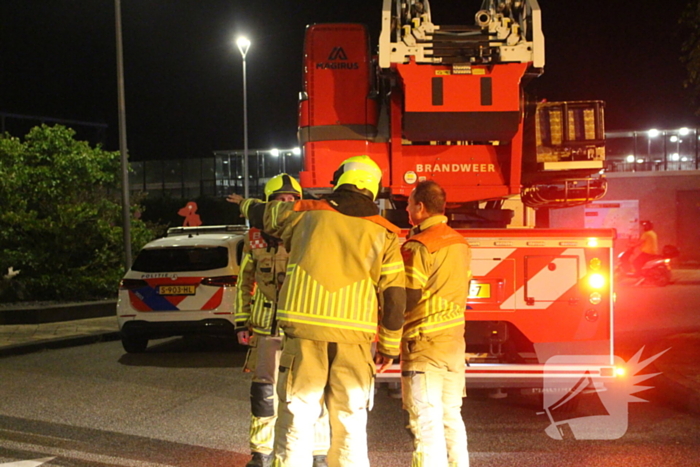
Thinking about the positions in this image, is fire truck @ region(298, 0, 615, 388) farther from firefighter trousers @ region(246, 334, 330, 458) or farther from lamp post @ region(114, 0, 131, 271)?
lamp post @ region(114, 0, 131, 271)

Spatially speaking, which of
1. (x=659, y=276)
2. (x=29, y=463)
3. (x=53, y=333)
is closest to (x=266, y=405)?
(x=29, y=463)

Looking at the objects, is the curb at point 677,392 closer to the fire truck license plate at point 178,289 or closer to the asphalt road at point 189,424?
the asphalt road at point 189,424

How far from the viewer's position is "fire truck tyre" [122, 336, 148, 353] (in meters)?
9.90

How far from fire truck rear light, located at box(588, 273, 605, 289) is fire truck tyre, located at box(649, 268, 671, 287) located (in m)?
14.6

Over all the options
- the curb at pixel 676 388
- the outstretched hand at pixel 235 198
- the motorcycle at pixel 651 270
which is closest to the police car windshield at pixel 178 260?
the outstretched hand at pixel 235 198

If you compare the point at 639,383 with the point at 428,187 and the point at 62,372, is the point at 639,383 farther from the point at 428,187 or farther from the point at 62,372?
the point at 62,372

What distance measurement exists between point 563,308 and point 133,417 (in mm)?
3697

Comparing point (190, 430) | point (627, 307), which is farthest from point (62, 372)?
point (627, 307)

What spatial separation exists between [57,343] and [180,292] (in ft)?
9.30

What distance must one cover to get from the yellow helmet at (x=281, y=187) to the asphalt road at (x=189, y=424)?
184 cm

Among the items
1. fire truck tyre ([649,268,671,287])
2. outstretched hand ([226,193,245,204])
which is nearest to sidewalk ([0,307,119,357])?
outstretched hand ([226,193,245,204])

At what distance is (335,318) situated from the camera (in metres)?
3.75

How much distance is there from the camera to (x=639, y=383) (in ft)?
25.1

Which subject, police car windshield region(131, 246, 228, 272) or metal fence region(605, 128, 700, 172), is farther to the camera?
metal fence region(605, 128, 700, 172)
